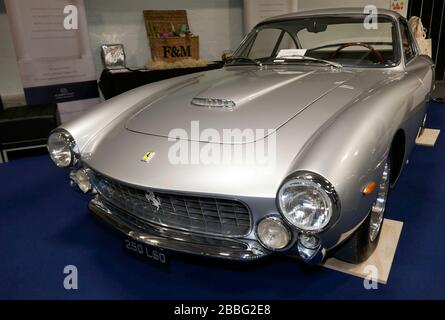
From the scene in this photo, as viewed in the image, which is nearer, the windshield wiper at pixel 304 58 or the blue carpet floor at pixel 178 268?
the blue carpet floor at pixel 178 268

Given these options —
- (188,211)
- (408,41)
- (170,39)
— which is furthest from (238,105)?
(170,39)

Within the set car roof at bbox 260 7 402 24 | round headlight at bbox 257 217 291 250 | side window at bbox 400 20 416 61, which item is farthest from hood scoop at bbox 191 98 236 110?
side window at bbox 400 20 416 61

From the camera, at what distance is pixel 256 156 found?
129cm

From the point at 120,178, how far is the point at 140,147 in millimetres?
172

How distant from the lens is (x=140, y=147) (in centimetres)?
149


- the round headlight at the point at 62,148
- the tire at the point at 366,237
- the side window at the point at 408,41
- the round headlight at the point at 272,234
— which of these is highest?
the side window at the point at 408,41

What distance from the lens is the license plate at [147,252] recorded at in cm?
138

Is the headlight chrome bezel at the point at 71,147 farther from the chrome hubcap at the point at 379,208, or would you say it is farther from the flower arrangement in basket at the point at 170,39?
the flower arrangement in basket at the point at 170,39

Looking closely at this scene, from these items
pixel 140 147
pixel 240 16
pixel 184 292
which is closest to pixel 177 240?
pixel 184 292

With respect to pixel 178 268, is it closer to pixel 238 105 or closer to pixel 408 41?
pixel 238 105

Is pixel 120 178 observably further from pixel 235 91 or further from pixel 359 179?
pixel 359 179

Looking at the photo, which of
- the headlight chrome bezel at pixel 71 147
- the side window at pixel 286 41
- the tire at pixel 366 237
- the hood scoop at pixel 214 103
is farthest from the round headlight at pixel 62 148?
the side window at pixel 286 41

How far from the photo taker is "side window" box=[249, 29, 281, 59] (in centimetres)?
260

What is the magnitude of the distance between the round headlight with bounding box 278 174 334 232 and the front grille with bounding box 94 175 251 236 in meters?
0.16
